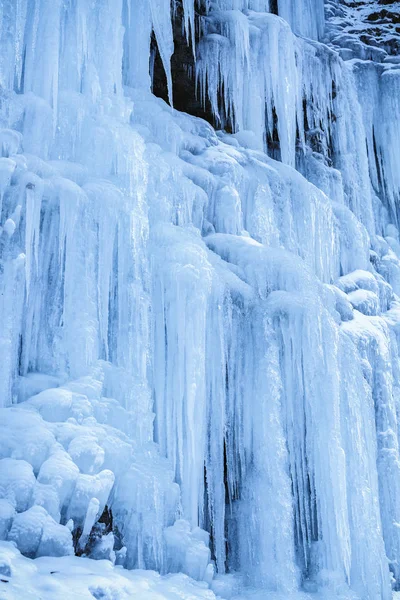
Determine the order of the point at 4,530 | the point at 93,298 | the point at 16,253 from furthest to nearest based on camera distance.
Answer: the point at 93,298, the point at 16,253, the point at 4,530

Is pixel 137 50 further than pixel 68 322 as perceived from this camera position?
Yes

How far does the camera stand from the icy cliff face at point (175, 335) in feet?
18.5

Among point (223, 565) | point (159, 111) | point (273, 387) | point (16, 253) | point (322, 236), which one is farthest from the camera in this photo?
point (322, 236)

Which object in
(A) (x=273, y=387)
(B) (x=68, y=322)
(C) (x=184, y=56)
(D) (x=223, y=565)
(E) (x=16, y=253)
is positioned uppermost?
(C) (x=184, y=56)

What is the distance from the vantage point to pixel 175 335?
6914 mm

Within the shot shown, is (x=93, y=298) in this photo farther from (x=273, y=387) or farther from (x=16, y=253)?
(x=273, y=387)

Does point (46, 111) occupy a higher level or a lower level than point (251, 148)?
higher

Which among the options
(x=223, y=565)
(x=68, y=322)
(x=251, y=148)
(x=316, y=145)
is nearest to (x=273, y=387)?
(x=223, y=565)

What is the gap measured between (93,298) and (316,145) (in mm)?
7719

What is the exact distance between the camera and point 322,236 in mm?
10156

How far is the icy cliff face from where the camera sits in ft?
18.5

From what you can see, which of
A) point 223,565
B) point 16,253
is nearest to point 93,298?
point 16,253

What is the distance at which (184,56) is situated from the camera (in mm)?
10359

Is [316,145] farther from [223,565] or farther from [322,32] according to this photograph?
[223,565]
